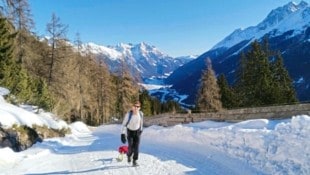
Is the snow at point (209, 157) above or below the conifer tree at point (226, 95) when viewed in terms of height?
below

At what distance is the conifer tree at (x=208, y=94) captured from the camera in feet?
195

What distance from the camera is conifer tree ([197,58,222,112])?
59.4m

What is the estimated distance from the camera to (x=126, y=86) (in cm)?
7006

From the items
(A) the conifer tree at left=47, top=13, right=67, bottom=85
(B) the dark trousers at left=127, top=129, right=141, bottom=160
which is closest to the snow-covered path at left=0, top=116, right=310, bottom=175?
(B) the dark trousers at left=127, top=129, right=141, bottom=160

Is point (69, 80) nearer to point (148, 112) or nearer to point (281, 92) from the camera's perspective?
point (281, 92)

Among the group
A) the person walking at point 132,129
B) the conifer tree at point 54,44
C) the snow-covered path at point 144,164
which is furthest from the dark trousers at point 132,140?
the conifer tree at point 54,44

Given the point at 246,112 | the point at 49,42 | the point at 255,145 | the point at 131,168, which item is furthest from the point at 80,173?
the point at 49,42

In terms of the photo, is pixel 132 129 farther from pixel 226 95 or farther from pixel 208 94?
pixel 226 95

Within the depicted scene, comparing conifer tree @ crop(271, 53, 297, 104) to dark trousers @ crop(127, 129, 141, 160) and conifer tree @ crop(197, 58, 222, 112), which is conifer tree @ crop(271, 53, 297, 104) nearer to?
conifer tree @ crop(197, 58, 222, 112)

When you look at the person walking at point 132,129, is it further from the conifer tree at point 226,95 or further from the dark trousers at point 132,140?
the conifer tree at point 226,95

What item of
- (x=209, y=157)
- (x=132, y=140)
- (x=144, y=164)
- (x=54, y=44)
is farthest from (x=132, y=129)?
(x=54, y=44)

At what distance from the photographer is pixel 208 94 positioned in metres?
59.8

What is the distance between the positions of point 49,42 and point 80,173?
127ft

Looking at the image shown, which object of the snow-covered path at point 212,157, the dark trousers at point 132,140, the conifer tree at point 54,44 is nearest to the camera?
the snow-covered path at point 212,157
